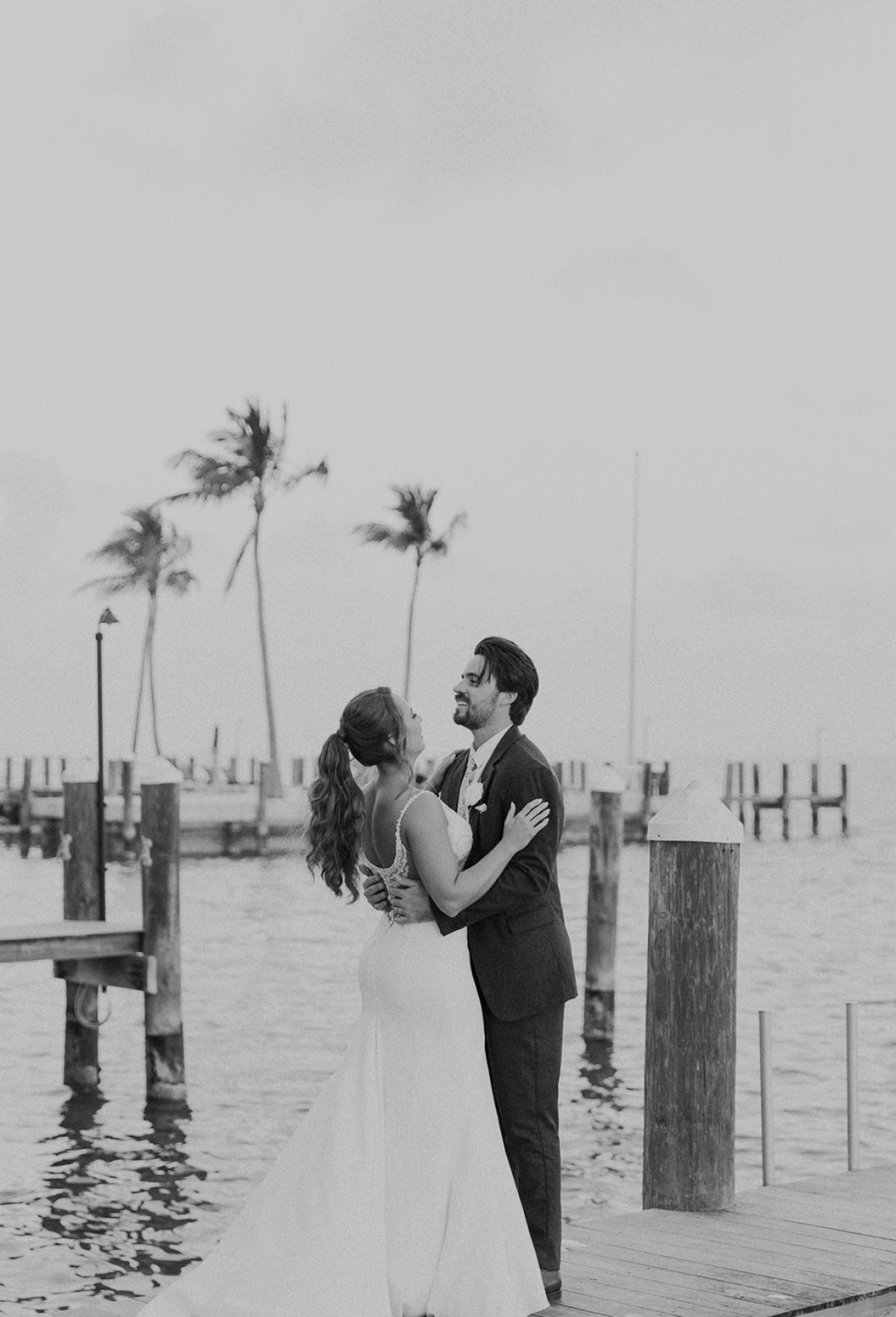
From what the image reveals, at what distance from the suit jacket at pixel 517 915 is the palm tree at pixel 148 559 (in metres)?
49.1

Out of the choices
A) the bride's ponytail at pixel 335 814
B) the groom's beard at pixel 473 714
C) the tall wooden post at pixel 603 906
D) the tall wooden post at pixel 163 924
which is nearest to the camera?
the bride's ponytail at pixel 335 814

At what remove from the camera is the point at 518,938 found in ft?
14.5

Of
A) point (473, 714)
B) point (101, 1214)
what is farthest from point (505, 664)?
point (101, 1214)

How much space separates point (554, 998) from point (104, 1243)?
522 cm

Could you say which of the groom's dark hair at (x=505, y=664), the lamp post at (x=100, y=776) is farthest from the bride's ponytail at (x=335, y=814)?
the lamp post at (x=100, y=776)

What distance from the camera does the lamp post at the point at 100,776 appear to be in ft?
41.7

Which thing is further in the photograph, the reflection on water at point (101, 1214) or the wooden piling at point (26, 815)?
the wooden piling at point (26, 815)

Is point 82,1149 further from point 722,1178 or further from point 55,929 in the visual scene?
point 722,1178

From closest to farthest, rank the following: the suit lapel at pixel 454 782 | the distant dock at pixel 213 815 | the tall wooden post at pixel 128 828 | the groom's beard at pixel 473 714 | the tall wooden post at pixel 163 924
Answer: the groom's beard at pixel 473 714 → the suit lapel at pixel 454 782 → the tall wooden post at pixel 163 924 → the tall wooden post at pixel 128 828 → the distant dock at pixel 213 815

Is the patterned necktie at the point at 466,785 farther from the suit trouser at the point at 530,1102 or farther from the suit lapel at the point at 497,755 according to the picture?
the suit trouser at the point at 530,1102

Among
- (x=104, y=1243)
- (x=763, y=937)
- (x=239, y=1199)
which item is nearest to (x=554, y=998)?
(x=104, y=1243)

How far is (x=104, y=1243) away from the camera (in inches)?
343

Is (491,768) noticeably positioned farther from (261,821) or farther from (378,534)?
(378,534)

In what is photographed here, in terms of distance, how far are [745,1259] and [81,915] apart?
8.81m
